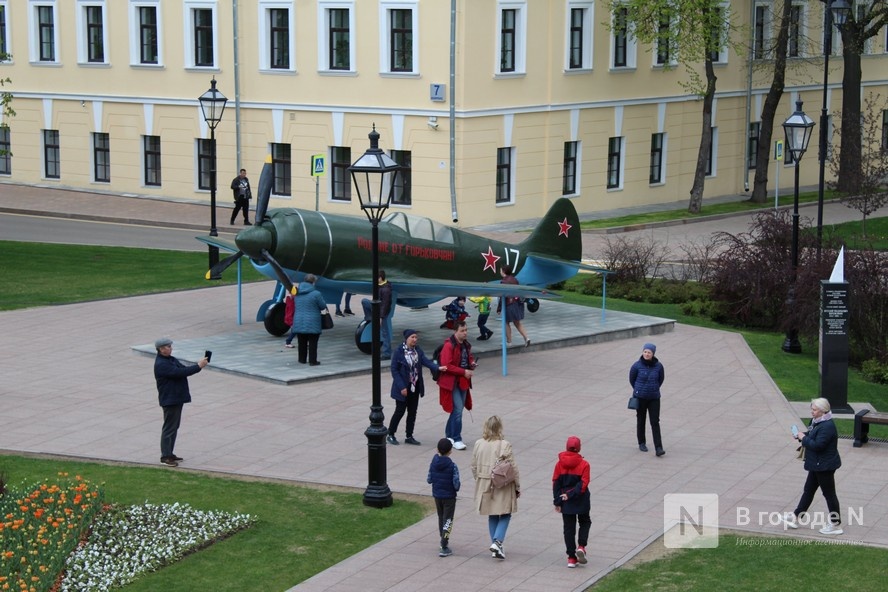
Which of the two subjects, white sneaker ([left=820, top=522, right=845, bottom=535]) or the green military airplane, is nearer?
white sneaker ([left=820, top=522, right=845, bottom=535])

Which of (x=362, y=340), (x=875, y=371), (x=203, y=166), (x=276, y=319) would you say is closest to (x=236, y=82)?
(x=203, y=166)

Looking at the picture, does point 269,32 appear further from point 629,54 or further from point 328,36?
point 629,54

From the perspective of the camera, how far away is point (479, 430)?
20.8 metres

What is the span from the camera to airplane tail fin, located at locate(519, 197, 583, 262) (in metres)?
29.9

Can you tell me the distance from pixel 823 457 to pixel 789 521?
1.03m

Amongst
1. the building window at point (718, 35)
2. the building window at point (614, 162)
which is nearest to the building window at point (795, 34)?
the building window at point (718, 35)

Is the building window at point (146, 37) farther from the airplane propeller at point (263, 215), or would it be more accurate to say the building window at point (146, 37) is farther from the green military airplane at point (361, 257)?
the airplane propeller at point (263, 215)

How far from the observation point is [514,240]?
4166 centimetres

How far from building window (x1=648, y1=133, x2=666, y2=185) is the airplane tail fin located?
68.7 ft

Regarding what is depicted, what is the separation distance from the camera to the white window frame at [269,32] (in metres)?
45.0

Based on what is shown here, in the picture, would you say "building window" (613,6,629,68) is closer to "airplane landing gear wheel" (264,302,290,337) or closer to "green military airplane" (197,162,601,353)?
"green military airplane" (197,162,601,353)

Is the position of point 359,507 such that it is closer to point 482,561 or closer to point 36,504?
point 482,561

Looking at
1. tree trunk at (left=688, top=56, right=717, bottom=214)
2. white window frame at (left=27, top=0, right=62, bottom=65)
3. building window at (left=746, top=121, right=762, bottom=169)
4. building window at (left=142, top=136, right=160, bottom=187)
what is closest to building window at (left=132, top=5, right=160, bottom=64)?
building window at (left=142, top=136, right=160, bottom=187)

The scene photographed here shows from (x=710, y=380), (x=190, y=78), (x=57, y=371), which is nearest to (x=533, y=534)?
(x=710, y=380)
